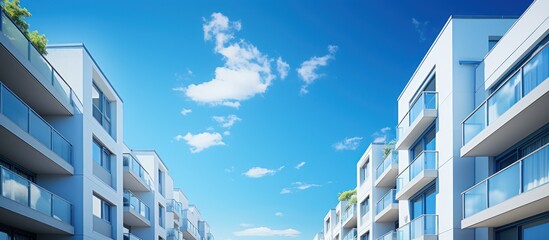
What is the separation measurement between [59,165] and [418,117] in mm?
13030

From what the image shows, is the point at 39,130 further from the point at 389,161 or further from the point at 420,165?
the point at 389,161

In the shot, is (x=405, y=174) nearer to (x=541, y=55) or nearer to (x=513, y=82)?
(x=513, y=82)

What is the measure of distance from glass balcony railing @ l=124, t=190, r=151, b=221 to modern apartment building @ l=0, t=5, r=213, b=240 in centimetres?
7

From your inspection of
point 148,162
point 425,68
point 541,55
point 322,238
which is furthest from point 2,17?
point 322,238

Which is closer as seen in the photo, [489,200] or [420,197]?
[489,200]

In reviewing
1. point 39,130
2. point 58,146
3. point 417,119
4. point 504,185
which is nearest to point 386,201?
point 417,119

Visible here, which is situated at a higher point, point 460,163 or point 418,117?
point 418,117

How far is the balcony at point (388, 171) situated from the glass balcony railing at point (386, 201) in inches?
38.2

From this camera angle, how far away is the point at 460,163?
16.5 meters

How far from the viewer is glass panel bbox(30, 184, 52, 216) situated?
1448 cm

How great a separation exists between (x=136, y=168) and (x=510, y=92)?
19.5 m

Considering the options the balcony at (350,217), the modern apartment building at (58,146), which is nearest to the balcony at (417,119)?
the modern apartment building at (58,146)

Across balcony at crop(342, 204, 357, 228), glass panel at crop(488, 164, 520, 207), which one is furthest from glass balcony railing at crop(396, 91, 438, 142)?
balcony at crop(342, 204, 357, 228)

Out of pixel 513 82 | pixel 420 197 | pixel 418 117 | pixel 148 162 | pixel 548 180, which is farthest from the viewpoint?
pixel 148 162
